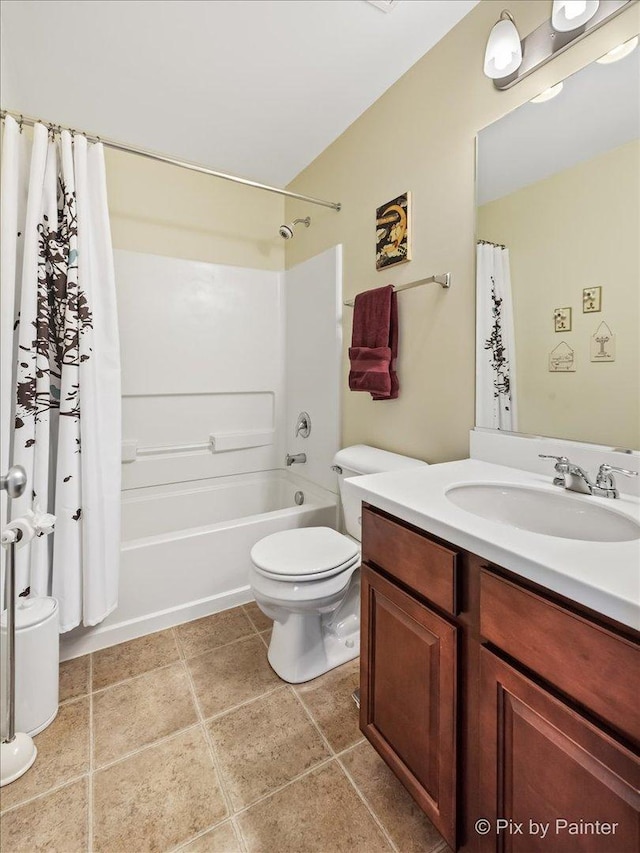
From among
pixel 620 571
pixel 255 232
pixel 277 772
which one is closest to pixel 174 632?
pixel 277 772

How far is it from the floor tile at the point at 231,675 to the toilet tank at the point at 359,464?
2.05ft

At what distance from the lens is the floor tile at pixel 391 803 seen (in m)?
0.97

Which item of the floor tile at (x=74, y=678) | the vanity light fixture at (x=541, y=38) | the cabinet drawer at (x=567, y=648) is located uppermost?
the vanity light fixture at (x=541, y=38)

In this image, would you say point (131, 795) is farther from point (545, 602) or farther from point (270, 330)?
point (270, 330)

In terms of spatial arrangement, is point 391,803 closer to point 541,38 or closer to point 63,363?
point 63,363

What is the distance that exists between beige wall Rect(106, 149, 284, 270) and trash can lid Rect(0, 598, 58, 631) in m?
1.80

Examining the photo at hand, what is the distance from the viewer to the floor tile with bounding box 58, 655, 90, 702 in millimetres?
1413

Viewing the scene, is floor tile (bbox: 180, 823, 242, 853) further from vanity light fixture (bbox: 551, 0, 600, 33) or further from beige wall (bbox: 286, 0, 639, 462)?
vanity light fixture (bbox: 551, 0, 600, 33)

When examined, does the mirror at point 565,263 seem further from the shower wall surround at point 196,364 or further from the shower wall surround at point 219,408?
the shower wall surround at point 196,364

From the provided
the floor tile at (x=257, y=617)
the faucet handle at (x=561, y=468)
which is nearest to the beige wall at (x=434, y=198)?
the faucet handle at (x=561, y=468)

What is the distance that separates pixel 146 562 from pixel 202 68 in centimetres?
205

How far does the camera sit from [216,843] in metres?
0.95

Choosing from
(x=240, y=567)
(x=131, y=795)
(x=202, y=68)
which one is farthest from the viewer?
(x=240, y=567)

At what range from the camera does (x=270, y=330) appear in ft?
8.66
